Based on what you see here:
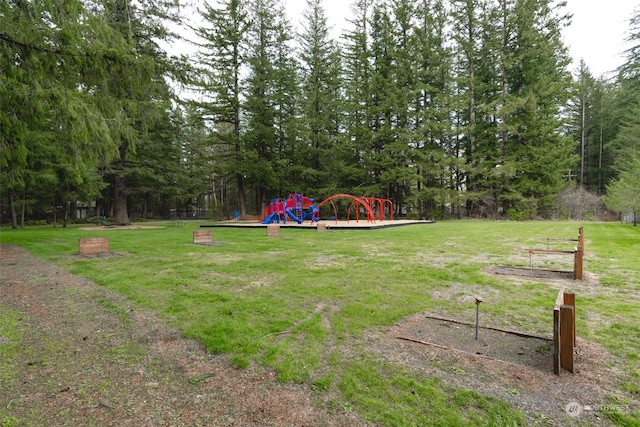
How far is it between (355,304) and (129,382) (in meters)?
2.53

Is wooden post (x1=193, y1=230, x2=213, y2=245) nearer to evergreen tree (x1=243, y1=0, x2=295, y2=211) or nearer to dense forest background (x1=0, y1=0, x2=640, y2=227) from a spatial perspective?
dense forest background (x1=0, y1=0, x2=640, y2=227)

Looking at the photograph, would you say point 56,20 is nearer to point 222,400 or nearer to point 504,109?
point 222,400

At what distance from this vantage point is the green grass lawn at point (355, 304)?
2.19m

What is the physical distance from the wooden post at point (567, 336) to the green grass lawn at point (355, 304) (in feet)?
1.09

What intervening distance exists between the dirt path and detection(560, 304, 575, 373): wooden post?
1694 mm

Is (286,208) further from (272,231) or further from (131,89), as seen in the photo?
(131,89)

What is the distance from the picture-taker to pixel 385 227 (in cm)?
1752

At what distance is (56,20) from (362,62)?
82.9 ft

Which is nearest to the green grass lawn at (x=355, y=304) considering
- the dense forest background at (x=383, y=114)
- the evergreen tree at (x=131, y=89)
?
the evergreen tree at (x=131, y=89)

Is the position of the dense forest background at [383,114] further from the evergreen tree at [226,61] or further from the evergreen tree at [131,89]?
the evergreen tree at [131,89]

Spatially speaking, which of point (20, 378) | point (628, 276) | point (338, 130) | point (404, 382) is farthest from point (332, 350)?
point (338, 130)

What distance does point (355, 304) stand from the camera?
4121mm

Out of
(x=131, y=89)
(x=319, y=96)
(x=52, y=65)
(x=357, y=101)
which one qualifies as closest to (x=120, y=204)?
(x=319, y=96)

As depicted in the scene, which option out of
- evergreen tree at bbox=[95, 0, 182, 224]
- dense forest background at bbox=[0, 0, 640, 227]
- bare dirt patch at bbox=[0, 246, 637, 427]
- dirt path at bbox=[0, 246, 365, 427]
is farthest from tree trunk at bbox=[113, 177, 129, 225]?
bare dirt patch at bbox=[0, 246, 637, 427]
